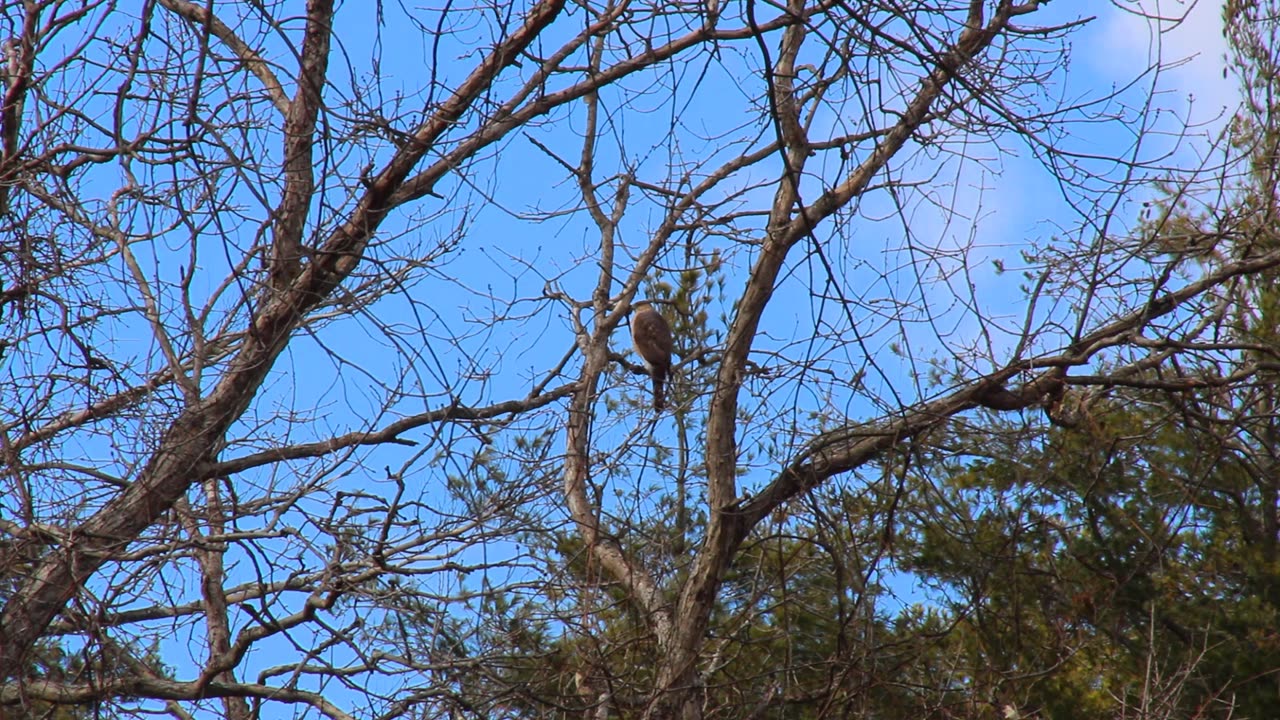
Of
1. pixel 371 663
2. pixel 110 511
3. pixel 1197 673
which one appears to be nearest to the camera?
pixel 371 663

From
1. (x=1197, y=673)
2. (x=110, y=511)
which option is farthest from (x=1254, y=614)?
(x=110, y=511)

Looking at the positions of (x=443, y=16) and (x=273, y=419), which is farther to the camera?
(x=273, y=419)

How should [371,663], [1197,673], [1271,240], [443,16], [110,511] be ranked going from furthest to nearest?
[1197,673] → [1271,240] → [110,511] → [371,663] → [443,16]

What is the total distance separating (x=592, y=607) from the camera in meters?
4.87

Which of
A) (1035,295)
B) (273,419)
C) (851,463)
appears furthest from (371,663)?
(1035,295)

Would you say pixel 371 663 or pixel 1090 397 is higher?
pixel 1090 397

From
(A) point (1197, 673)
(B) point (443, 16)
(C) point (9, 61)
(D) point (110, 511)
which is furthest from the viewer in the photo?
(A) point (1197, 673)

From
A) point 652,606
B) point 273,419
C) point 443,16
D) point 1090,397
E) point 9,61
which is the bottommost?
point 443,16

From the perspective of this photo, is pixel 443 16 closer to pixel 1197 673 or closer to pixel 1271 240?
pixel 1271 240

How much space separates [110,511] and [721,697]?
278 cm

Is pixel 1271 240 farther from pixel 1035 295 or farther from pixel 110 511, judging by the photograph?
pixel 110 511

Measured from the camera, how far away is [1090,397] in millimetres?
5320

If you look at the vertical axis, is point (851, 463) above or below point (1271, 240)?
below

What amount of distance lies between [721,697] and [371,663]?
1718 millimetres
